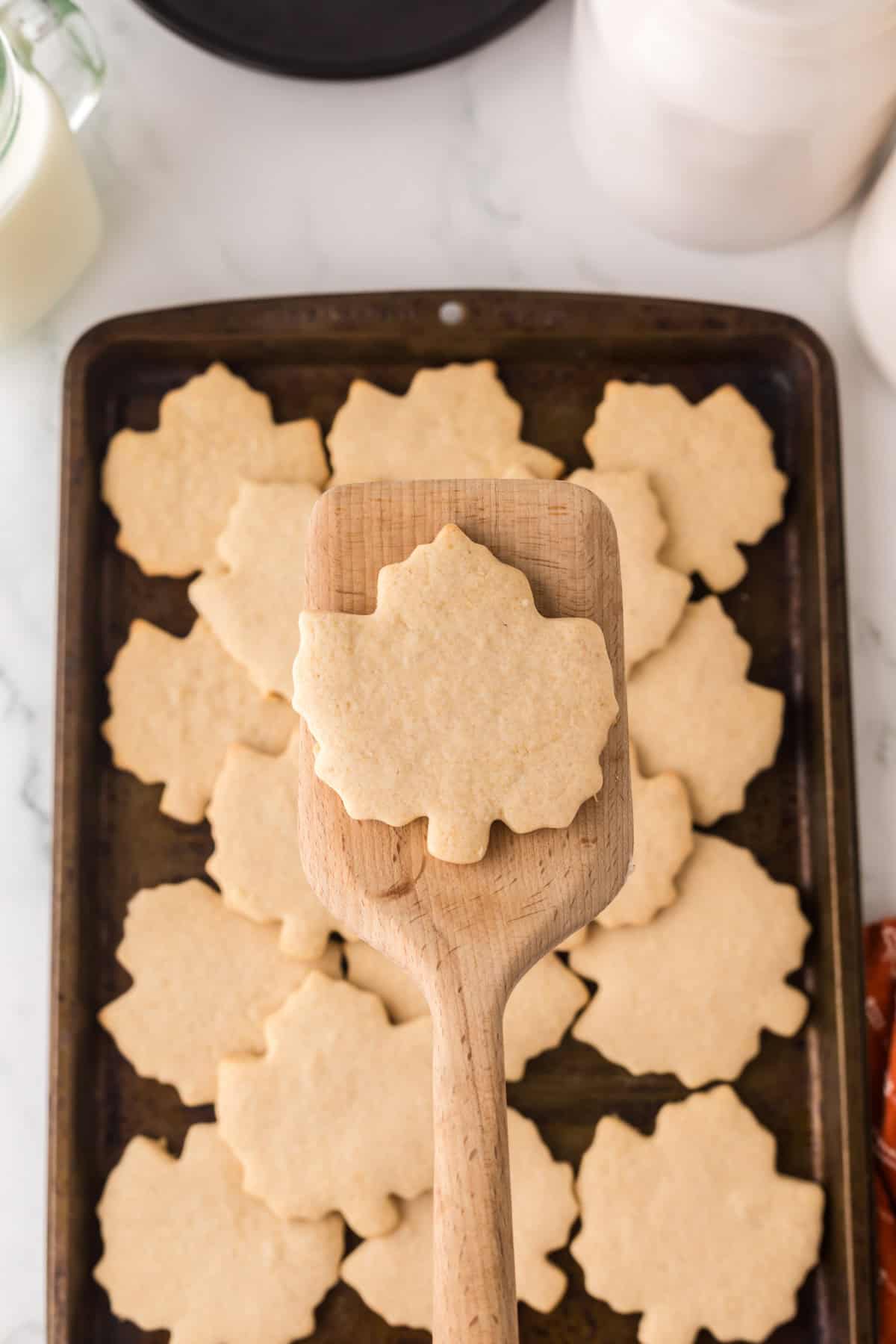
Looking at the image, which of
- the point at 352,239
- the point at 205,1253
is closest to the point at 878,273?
the point at 352,239

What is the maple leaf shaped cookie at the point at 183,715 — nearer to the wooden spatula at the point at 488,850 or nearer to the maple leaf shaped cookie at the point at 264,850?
the maple leaf shaped cookie at the point at 264,850

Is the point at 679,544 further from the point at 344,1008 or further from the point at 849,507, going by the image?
the point at 344,1008

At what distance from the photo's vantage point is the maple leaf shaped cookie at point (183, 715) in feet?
3.28

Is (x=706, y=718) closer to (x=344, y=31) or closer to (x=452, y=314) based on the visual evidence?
(x=452, y=314)

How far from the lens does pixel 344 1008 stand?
38.1 inches

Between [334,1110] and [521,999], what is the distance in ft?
0.56

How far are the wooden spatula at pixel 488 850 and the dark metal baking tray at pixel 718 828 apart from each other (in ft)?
1.18

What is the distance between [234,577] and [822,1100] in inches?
25.1

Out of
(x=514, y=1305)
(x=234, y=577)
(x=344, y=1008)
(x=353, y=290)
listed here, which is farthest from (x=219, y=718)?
(x=514, y=1305)

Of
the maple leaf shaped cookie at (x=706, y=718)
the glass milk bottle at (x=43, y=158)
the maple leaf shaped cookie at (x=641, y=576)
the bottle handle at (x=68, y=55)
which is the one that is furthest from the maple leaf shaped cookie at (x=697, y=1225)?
the bottle handle at (x=68, y=55)

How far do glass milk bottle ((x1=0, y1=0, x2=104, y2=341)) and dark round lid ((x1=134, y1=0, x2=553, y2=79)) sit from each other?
101 millimetres

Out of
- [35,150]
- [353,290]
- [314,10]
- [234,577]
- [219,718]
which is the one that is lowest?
[219,718]

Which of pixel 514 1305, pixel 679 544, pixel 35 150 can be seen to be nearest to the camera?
pixel 514 1305

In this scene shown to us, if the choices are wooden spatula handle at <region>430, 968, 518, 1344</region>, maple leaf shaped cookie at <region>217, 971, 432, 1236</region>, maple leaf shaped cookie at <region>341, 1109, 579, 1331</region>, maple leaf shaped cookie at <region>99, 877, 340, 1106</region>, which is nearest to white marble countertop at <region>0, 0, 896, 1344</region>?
maple leaf shaped cookie at <region>99, 877, 340, 1106</region>
